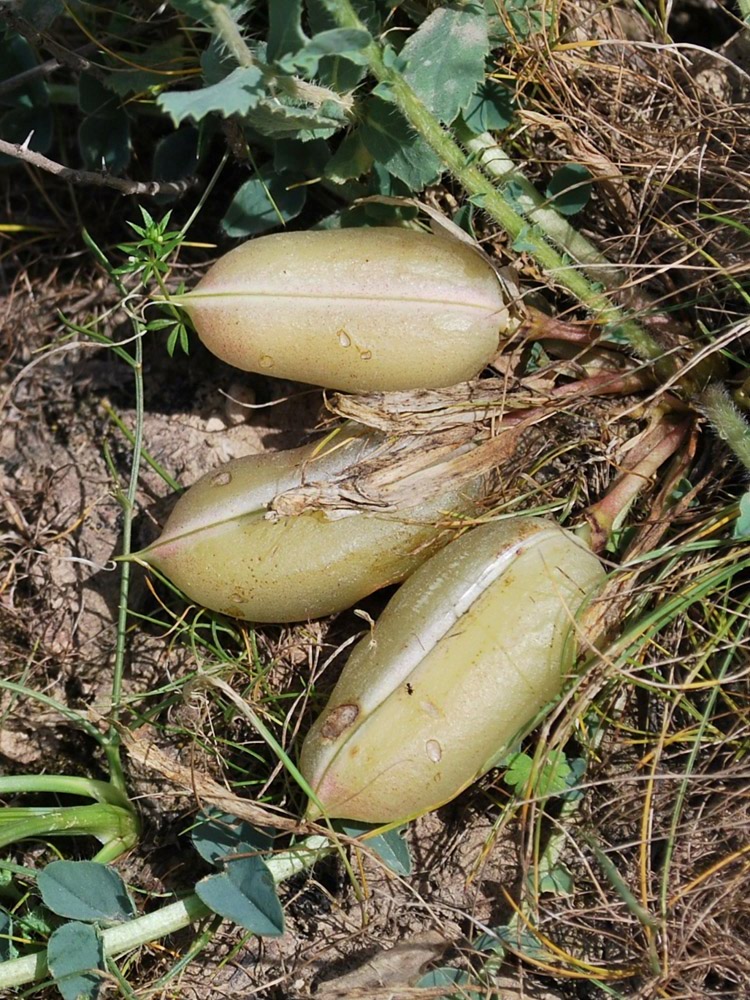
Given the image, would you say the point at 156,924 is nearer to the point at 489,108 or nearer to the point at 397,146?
the point at 397,146

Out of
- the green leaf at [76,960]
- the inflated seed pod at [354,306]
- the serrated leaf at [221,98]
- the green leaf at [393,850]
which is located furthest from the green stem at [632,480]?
the green leaf at [76,960]

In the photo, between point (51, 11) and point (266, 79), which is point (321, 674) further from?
point (51, 11)

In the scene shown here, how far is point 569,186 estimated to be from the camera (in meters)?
2.03

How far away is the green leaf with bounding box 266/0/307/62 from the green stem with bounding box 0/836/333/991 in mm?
1323

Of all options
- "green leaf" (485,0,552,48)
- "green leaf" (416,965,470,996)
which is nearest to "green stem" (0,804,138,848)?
"green leaf" (416,965,470,996)

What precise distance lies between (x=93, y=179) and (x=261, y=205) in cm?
34

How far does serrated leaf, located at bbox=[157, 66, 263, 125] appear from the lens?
4.37ft

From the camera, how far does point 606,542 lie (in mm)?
1892

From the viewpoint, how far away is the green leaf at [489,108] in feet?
6.49

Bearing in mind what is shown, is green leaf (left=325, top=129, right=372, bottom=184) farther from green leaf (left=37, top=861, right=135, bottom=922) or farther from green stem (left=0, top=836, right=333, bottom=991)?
green leaf (left=37, top=861, right=135, bottom=922)

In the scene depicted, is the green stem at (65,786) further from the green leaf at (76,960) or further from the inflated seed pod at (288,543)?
the inflated seed pod at (288,543)

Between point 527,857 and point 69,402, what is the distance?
1.42m

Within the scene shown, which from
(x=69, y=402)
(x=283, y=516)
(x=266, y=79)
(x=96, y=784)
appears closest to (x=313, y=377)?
(x=283, y=516)

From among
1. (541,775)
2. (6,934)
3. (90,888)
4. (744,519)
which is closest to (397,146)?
(744,519)
